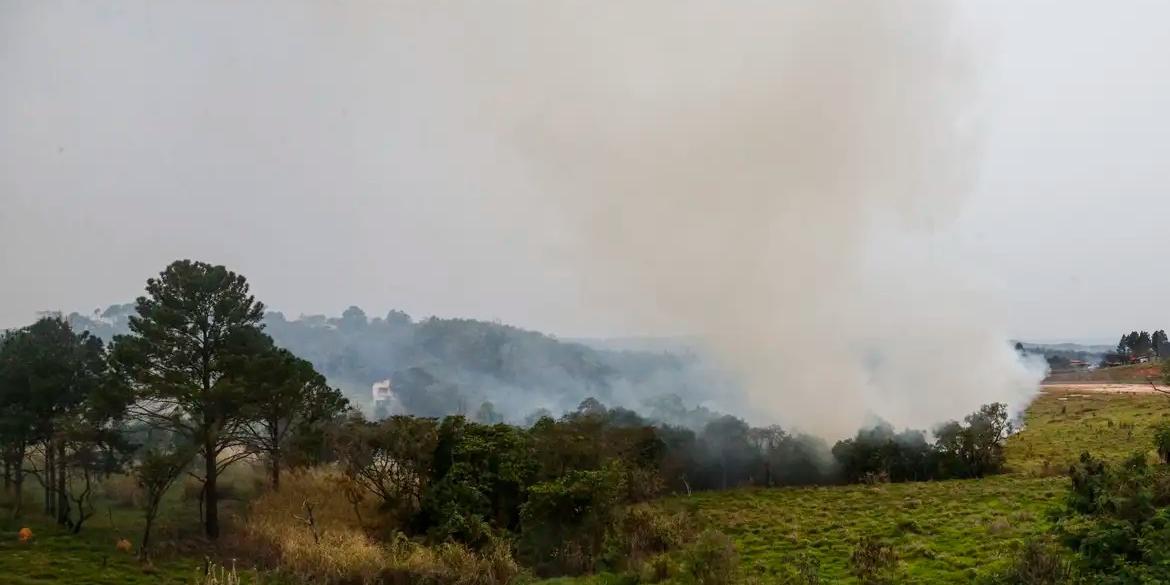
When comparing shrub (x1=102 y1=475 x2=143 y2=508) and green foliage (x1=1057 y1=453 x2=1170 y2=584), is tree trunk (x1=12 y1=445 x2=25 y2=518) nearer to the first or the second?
shrub (x1=102 y1=475 x2=143 y2=508)

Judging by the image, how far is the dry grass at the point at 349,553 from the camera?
18516 mm

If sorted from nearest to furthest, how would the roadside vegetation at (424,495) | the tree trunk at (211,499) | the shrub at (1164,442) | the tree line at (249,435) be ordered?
the roadside vegetation at (424,495), the shrub at (1164,442), the tree line at (249,435), the tree trunk at (211,499)

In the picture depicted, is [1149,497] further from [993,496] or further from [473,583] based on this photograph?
[473,583]

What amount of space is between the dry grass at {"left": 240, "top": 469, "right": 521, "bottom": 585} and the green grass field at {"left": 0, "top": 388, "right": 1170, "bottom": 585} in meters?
1.86

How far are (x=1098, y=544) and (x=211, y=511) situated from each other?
90.1ft

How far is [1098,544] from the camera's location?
14.5 metres

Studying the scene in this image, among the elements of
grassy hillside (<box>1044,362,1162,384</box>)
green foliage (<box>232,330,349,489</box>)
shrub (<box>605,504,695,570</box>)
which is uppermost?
green foliage (<box>232,330,349,489</box>)

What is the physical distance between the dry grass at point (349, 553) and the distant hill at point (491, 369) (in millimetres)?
24844

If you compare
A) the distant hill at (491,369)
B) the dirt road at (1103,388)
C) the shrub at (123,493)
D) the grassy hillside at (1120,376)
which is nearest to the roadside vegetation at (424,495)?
the shrub at (123,493)

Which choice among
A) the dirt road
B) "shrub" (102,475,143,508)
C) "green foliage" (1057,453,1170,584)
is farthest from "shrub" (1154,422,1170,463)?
"shrub" (102,475,143,508)

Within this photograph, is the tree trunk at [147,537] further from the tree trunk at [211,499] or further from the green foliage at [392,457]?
the green foliage at [392,457]

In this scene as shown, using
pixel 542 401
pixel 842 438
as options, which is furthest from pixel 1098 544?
pixel 542 401

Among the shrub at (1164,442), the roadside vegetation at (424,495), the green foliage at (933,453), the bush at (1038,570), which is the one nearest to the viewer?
the bush at (1038,570)

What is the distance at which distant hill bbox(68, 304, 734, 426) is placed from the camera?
69.6m
